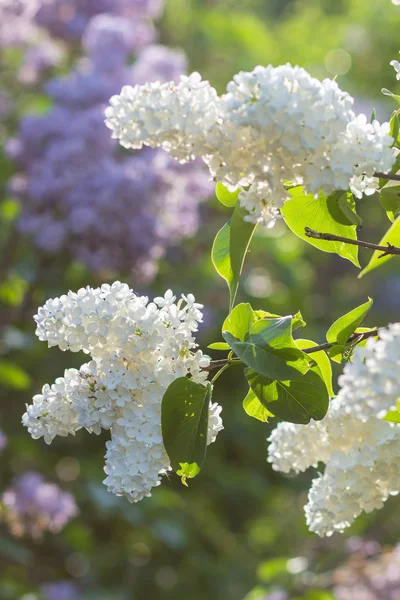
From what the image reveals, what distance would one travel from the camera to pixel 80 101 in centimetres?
308

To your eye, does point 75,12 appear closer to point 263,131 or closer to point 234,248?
point 234,248

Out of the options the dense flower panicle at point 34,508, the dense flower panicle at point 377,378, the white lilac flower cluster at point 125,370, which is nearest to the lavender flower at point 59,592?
the dense flower panicle at point 34,508

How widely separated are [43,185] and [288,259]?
63.6 inches

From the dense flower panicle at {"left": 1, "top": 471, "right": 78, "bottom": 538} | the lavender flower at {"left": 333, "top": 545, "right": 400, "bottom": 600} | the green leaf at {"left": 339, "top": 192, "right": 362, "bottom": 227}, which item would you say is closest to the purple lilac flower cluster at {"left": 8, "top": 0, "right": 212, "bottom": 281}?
the dense flower panicle at {"left": 1, "top": 471, "right": 78, "bottom": 538}

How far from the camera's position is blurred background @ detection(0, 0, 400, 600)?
112 inches

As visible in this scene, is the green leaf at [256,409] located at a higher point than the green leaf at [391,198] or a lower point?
lower

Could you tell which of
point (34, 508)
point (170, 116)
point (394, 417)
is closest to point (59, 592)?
point (34, 508)

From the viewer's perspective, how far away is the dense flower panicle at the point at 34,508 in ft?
9.39

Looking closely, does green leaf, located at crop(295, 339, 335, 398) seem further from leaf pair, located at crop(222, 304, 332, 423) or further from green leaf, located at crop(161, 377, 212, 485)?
green leaf, located at crop(161, 377, 212, 485)

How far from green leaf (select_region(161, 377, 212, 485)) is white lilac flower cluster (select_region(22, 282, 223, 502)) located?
16 mm

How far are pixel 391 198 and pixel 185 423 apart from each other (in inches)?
11.9

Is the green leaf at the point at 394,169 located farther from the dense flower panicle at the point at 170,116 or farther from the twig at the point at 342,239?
the dense flower panicle at the point at 170,116

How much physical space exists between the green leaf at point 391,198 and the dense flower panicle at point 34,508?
2232 mm

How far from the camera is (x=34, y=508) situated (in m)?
2.90
